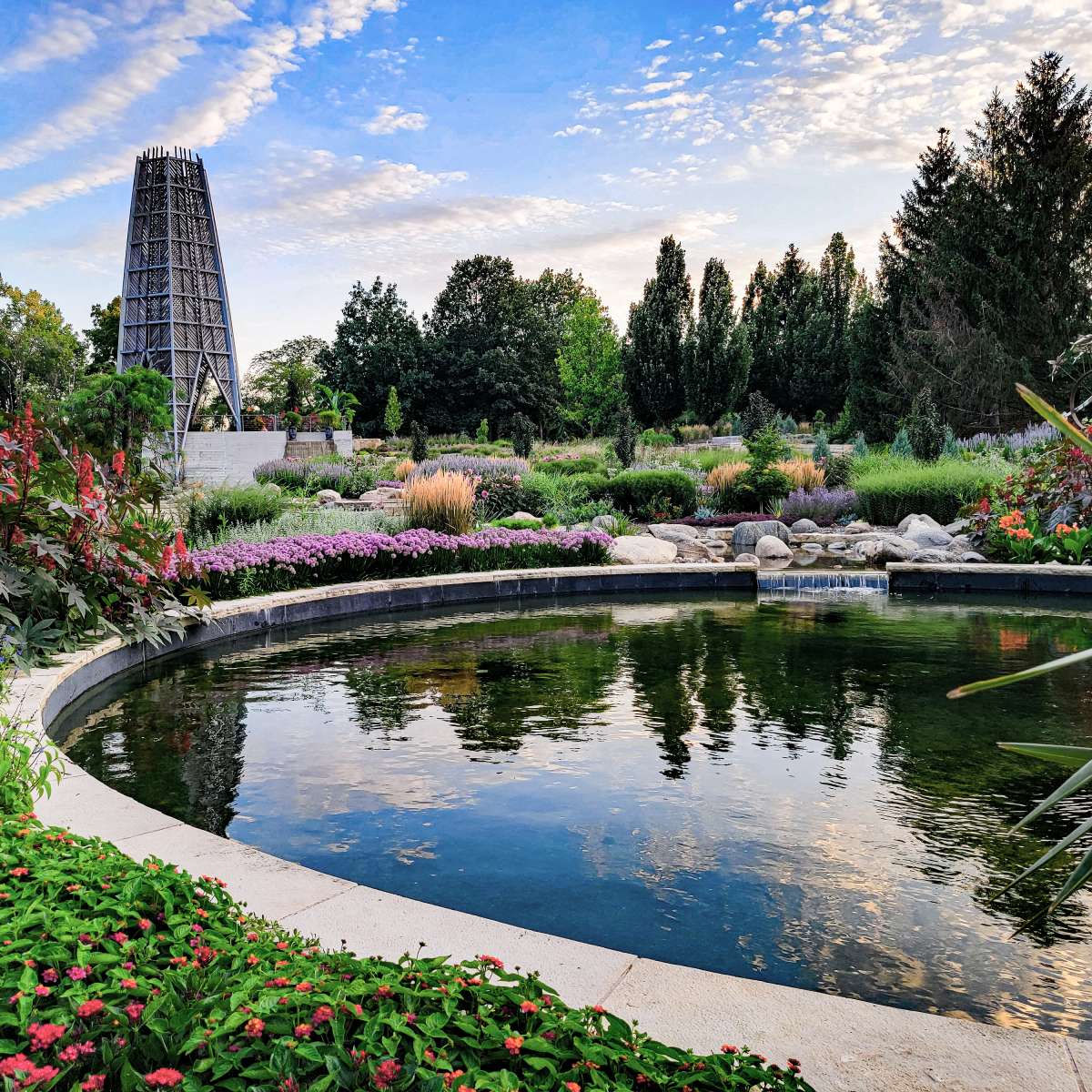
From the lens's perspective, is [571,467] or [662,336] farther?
[662,336]

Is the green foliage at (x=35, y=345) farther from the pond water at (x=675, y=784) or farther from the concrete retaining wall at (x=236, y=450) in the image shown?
the pond water at (x=675, y=784)

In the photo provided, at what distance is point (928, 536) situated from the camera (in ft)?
37.4

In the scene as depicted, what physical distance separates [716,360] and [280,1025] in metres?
29.0

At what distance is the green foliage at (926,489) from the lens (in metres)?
12.8

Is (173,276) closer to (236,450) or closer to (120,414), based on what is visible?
(236,450)

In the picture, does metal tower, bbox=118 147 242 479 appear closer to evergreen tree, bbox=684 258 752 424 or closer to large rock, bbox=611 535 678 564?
evergreen tree, bbox=684 258 752 424

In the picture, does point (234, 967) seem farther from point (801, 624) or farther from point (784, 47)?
point (784, 47)

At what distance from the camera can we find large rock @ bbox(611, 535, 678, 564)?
10.3 meters

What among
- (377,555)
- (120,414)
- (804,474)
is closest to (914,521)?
(804,474)

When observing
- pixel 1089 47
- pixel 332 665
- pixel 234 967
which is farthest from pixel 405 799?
pixel 1089 47

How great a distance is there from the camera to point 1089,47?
21125 mm

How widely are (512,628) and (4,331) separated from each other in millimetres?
33095

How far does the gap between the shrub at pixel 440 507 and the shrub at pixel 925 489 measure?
22.8ft

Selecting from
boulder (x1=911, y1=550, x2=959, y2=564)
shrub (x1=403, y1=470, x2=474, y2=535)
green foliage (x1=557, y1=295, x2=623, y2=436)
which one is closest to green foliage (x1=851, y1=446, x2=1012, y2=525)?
boulder (x1=911, y1=550, x2=959, y2=564)
